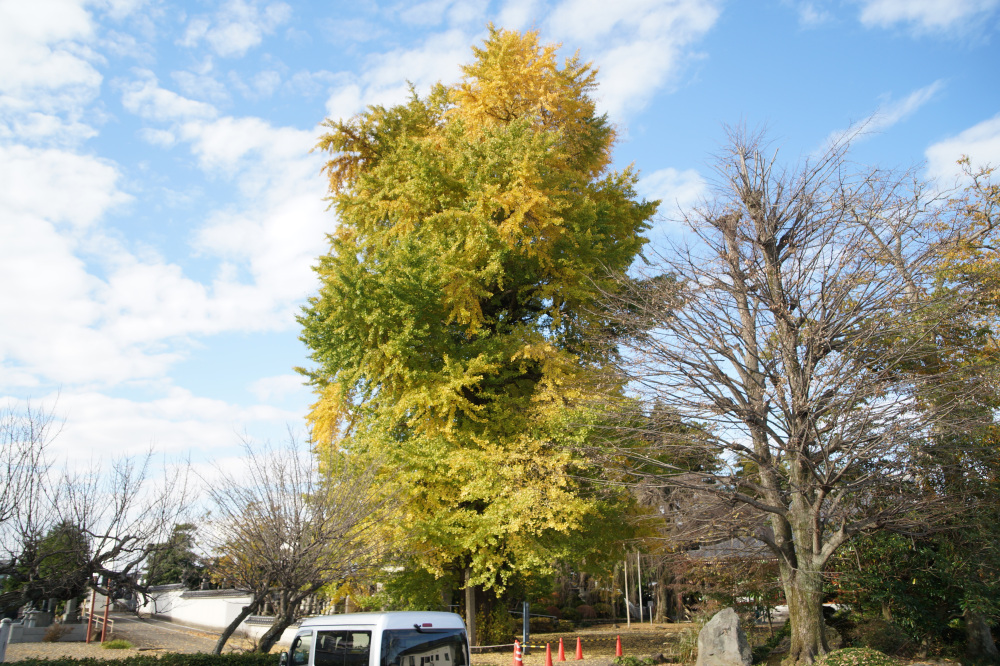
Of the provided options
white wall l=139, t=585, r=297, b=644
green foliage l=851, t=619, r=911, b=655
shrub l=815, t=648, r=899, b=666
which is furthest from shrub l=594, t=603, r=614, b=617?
shrub l=815, t=648, r=899, b=666

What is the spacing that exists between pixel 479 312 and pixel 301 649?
9396 mm

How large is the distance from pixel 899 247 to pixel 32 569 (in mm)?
19217

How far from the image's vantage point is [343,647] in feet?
27.9

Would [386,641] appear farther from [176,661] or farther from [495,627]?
[495,627]

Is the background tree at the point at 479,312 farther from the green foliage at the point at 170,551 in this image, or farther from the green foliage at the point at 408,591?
the green foliage at the point at 170,551

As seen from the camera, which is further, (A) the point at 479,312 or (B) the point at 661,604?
(B) the point at 661,604

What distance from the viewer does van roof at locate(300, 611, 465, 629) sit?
8242 millimetres

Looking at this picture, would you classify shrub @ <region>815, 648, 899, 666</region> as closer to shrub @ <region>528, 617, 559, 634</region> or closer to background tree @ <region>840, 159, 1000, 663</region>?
background tree @ <region>840, 159, 1000, 663</region>

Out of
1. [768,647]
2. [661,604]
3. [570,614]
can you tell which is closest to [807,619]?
[768,647]

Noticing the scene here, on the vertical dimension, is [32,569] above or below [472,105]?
below

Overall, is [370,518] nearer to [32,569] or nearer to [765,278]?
[32,569]

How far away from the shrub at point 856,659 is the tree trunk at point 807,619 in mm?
759

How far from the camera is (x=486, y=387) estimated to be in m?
17.8

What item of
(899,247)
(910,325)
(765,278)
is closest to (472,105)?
(765,278)
